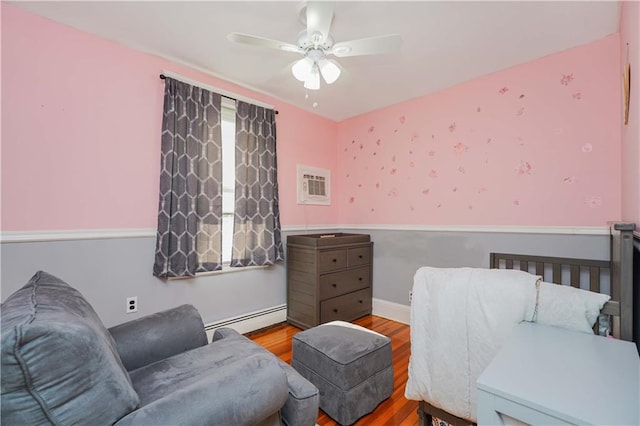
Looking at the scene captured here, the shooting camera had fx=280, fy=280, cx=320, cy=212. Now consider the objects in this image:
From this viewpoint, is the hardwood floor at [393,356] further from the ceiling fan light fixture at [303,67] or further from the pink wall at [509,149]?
the ceiling fan light fixture at [303,67]

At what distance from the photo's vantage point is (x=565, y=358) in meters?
0.82

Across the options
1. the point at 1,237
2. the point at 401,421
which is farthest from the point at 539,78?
the point at 1,237

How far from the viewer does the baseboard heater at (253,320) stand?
8.42ft

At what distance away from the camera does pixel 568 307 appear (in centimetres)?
98

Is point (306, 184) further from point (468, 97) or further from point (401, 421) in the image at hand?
point (401, 421)

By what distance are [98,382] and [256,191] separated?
2114 mm

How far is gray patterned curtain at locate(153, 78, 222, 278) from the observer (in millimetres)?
2230

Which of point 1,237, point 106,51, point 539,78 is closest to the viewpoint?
point 1,237

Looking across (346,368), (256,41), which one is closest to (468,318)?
(346,368)

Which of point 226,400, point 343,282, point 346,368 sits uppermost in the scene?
point 226,400

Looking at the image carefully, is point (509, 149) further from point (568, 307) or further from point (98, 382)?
point (98, 382)

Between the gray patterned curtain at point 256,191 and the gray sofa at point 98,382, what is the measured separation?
1451 mm

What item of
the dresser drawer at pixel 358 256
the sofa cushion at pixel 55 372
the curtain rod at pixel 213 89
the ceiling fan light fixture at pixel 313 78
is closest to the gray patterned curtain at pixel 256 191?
the curtain rod at pixel 213 89

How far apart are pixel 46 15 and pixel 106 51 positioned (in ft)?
1.07
